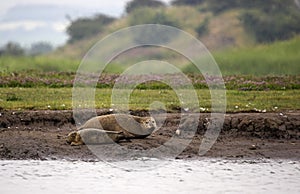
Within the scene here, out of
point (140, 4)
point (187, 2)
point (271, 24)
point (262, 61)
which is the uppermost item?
point (140, 4)

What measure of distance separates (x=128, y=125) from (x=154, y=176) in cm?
176

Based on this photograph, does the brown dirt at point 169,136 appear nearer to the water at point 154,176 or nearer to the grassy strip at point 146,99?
the water at point 154,176

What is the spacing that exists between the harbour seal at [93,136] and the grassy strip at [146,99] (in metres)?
2.57

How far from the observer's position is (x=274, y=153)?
43.4 ft

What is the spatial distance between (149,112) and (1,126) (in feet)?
9.45

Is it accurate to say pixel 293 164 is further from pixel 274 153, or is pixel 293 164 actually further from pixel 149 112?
pixel 149 112

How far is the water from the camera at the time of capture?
10.7 m

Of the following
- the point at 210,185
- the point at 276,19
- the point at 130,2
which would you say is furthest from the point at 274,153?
the point at 130,2

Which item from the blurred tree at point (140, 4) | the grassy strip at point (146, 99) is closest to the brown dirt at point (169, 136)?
the grassy strip at point (146, 99)

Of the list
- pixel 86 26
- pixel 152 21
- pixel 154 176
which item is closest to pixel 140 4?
pixel 86 26

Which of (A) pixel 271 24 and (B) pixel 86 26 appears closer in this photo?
(A) pixel 271 24

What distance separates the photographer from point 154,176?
11477 mm

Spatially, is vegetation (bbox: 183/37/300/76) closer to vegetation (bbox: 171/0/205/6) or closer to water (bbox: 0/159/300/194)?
vegetation (bbox: 171/0/205/6)

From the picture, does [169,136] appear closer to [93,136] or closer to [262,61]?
[93,136]
